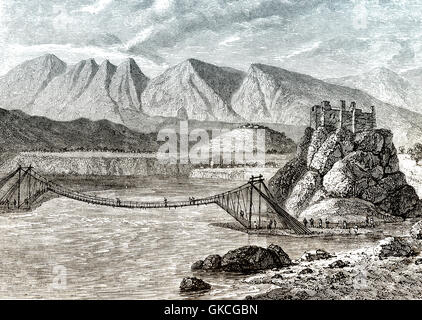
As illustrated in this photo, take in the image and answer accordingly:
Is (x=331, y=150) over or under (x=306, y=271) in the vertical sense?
over

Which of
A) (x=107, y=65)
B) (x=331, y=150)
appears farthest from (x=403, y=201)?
(x=107, y=65)

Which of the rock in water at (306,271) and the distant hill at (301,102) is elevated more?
the distant hill at (301,102)

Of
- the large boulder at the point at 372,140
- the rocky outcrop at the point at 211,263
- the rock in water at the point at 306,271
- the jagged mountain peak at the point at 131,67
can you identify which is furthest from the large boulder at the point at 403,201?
the jagged mountain peak at the point at 131,67

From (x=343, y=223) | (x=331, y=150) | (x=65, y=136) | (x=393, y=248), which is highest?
(x=65, y=136)

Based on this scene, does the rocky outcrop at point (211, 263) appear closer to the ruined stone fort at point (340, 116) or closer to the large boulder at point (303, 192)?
the large boulder at point (303, 192)

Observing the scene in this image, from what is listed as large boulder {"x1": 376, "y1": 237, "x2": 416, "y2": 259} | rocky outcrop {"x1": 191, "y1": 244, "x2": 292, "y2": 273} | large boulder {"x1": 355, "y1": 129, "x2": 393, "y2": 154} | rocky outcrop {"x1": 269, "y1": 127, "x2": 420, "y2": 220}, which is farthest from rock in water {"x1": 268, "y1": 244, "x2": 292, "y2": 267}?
large boulder {"x1": 355, "y1": 129, "x2": 393, "y2": 154}

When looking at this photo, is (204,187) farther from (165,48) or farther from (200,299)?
(165,48)

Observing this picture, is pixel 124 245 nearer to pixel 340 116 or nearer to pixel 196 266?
pixel 196 266
